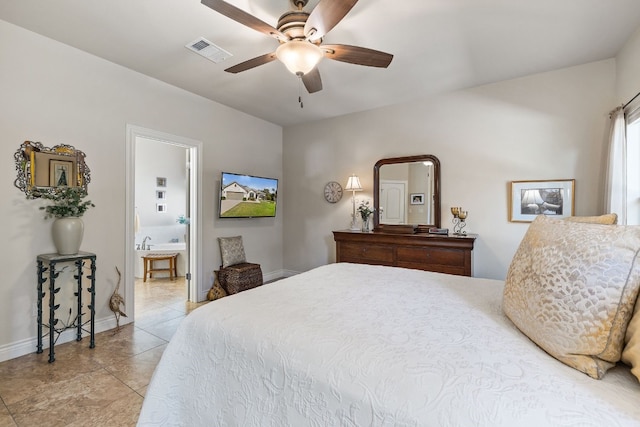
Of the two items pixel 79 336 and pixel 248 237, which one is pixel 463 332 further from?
pixel 248 237

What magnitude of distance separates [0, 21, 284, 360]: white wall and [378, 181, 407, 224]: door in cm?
236

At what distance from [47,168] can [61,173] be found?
4.0 inches

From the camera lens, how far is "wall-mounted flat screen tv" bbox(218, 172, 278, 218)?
164 inches

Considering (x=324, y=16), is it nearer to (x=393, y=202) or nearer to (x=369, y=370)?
(x=369, y=370)

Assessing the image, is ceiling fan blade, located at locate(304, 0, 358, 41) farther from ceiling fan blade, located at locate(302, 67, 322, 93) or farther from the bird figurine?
the bird figurine

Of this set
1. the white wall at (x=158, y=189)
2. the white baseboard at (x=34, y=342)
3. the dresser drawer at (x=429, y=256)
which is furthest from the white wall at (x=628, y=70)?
the white wall at (x=158, y=189)

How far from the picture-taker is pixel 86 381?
2.15 m

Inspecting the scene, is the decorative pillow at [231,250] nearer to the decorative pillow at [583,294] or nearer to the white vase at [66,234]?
the white vase at [66,234]

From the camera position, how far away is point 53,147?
2688 mm

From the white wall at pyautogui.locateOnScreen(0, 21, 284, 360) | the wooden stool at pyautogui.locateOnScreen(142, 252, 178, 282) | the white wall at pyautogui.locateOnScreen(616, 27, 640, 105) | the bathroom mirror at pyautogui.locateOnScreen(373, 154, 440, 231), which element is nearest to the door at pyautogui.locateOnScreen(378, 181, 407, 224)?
the bathroom mirror at pyautogui.locateOnScreen(373, 154, 440, 231)

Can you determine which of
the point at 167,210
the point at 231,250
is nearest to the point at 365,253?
the point at 231,250

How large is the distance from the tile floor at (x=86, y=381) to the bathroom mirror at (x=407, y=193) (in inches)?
120

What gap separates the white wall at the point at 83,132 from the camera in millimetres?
2459

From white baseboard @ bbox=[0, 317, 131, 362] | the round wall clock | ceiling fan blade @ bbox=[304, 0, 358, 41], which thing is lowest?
white baseboard @ bbox=[0, 317, 131, 362]
